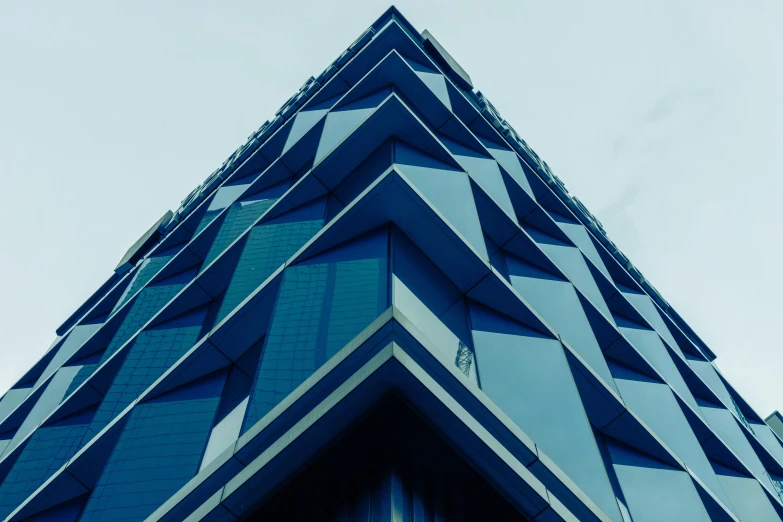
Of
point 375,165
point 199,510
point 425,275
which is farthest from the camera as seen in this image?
point 375,165

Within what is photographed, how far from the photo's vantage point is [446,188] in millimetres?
10664

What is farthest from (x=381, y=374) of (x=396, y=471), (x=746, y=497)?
(x=746, y=497)

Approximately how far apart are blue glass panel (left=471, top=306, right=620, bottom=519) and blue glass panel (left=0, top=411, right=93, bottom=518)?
786 centimetres

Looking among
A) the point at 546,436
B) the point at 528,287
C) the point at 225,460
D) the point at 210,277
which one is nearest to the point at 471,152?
the point at 528,287

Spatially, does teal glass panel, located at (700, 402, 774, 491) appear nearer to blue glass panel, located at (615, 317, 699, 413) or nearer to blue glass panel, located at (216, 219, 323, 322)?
blue glass panel, located at (615, 317, 699, 413)

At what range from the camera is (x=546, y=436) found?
770cm

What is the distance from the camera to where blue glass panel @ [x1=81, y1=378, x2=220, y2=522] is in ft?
25.4

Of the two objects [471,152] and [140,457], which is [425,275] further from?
[471,152]

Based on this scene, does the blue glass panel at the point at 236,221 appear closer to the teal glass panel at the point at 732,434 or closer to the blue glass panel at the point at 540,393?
the blue glass panel at the point at 540,393

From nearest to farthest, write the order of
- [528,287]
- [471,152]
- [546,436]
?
[546,436] → [528,287] → [471,152]

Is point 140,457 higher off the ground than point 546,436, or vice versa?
point 140,457

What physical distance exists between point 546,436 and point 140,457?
209 inches

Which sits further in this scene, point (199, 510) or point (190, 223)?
point (190, 223)

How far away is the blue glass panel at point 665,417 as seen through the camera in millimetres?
11789
